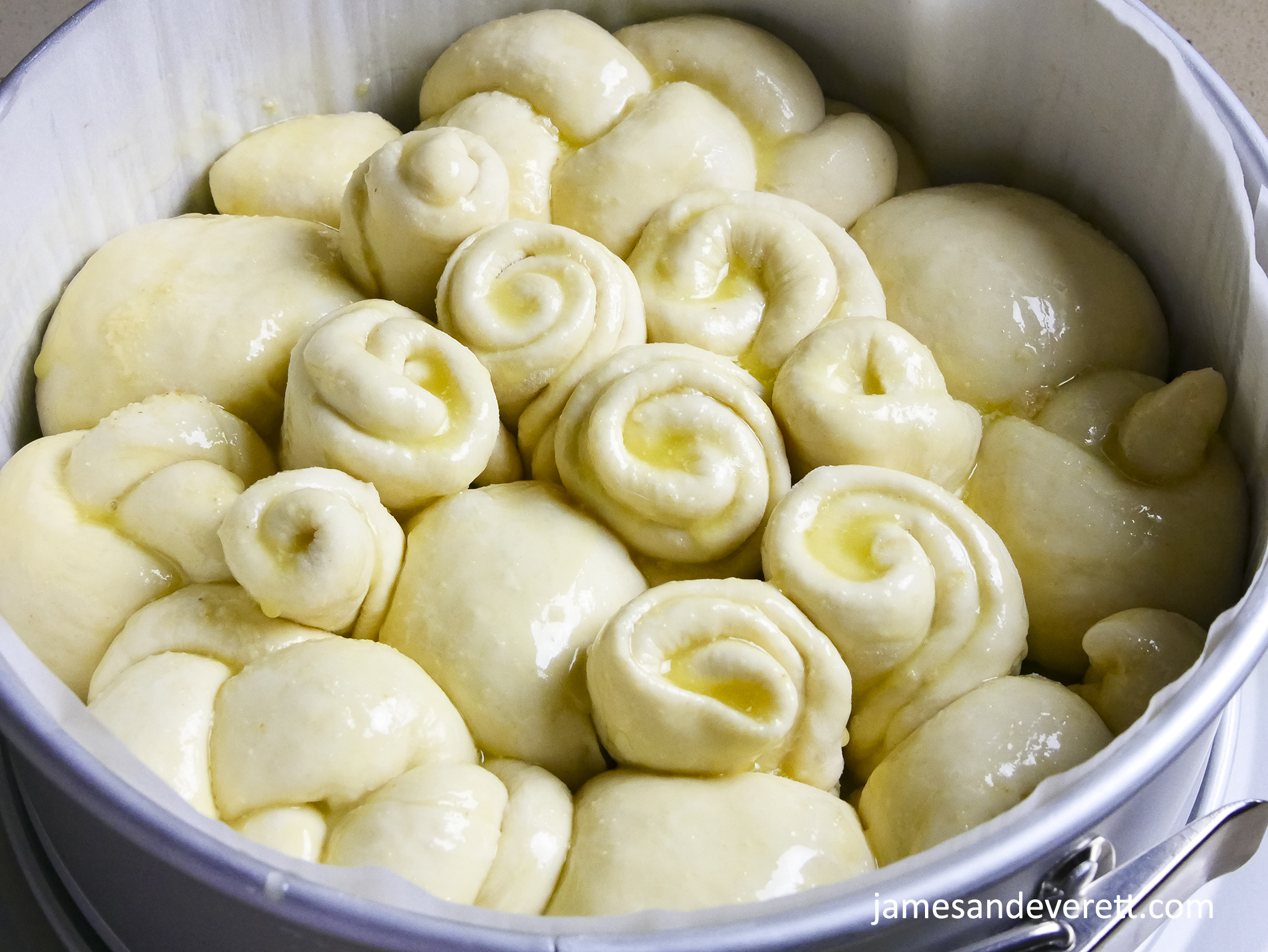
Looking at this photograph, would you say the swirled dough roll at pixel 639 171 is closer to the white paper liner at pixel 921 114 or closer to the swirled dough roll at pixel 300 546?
the white paper liner at pixel 921 114

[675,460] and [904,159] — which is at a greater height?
[904,159]

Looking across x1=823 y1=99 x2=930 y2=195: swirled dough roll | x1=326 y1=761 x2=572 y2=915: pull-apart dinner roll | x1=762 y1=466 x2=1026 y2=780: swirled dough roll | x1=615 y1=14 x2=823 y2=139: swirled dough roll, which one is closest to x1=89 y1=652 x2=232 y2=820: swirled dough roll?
x1=326 y1=761 x2=572 y2=915: pull-apart dinner roll

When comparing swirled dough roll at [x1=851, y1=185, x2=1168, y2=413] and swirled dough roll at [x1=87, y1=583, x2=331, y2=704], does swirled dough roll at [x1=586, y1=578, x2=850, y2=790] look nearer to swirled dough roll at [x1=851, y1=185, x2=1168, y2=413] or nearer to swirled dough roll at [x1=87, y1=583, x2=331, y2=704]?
swirled dough roll at [x1=87, y1=583, x2=331, y2=704]

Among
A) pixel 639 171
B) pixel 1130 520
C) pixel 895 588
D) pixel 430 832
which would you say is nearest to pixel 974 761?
pixel 895 588

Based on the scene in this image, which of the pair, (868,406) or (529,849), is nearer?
(529,849)

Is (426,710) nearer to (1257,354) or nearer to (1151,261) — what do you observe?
(1257,354)

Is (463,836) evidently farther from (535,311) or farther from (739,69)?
(739,69)

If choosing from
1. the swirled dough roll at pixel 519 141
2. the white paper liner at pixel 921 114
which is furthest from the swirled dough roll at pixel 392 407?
the white paper liner at pixel 921 114
